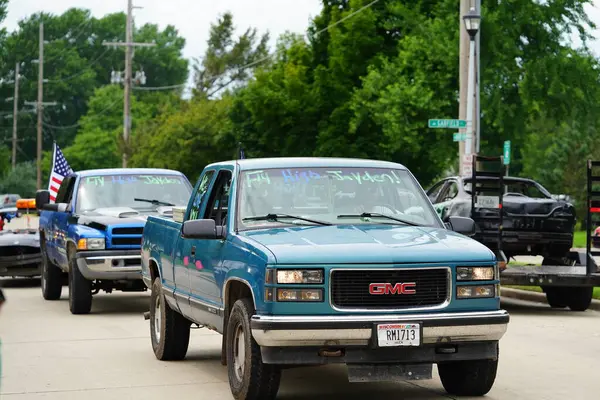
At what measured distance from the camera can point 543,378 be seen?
35.4 feet

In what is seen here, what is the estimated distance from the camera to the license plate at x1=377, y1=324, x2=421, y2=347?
28.0ft

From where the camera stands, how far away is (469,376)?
9.52 meters

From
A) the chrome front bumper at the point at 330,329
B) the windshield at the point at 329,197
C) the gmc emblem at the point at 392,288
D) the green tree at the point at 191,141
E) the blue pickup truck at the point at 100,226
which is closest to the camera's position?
the chrome front bumper at the point at 330,329

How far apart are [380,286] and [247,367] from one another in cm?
108

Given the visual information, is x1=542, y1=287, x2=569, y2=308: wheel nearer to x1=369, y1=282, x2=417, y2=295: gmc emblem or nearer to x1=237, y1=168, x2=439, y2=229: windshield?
x1=237, y1=168, x2=439, y2=229: windshield

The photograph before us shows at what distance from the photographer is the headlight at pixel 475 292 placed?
8898mm

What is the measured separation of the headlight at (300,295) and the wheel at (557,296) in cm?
968

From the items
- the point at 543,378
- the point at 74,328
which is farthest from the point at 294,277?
the point at 74,328

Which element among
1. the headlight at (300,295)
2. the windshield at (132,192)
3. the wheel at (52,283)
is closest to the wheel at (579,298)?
the windshield at (132,192)

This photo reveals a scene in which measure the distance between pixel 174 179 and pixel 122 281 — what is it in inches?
75.3

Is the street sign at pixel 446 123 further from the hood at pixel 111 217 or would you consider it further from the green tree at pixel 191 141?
the green tree at pixel 191 141

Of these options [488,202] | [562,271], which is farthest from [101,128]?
[562,271]

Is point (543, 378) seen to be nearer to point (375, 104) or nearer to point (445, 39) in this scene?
point (445, 39)

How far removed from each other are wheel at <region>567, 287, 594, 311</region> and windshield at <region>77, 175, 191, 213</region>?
17.9 ft
